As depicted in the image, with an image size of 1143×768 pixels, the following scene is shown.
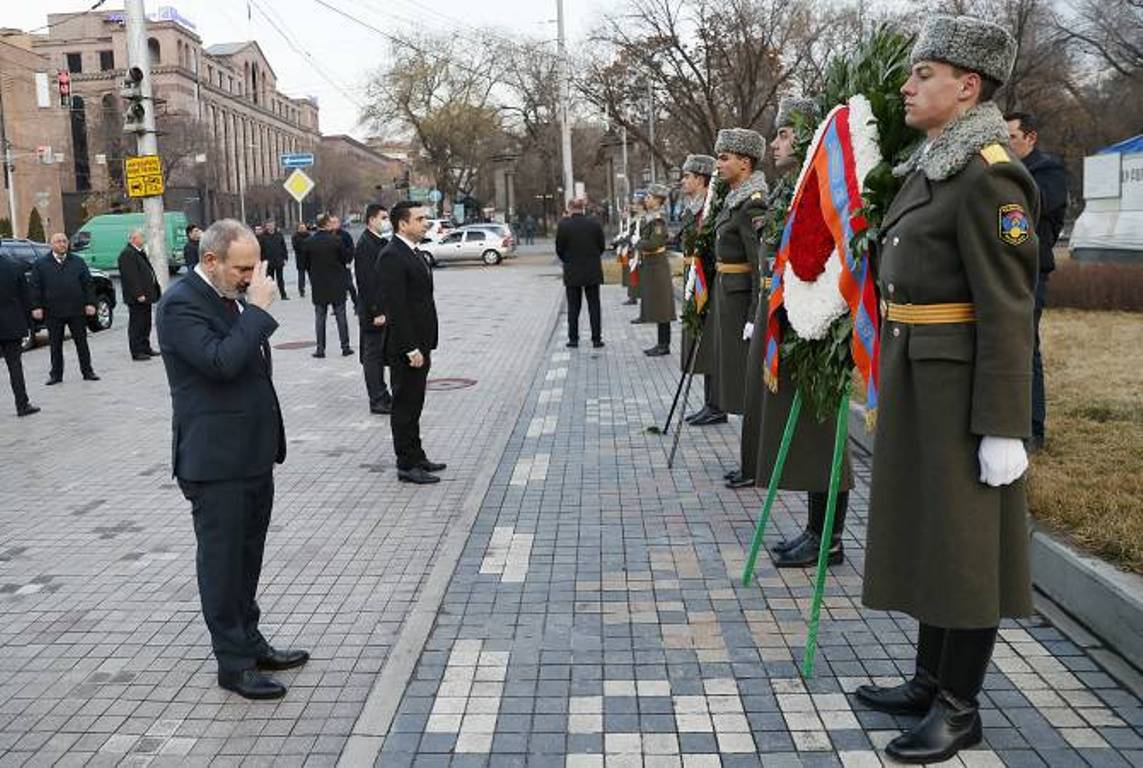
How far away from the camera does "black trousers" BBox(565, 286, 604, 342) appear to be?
14672 mm

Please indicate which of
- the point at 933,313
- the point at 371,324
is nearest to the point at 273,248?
the point at 371,324

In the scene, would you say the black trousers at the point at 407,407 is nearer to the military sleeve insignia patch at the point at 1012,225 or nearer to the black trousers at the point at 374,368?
the black trousers at the point at 374,368

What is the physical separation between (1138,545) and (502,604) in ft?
9.53

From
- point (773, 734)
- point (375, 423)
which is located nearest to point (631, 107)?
point (375, 423)

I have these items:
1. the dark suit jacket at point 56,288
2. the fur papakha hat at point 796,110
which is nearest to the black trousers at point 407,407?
the fur papakha hat at point 796,110

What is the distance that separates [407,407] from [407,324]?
2.00 feet

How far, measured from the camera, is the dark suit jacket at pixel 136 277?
15.1m

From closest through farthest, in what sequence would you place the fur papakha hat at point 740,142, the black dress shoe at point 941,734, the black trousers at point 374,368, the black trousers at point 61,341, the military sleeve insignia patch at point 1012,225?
the military sleeve insignia patch at point 1012,225 → the black dress shoe at point 941,734 → the fur papakha hat at point 740,142 → the black trousers at point 374,368 → the black trousers at point 61,341

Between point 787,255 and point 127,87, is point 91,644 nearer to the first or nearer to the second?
point 787,255

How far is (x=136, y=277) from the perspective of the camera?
49.6 ft

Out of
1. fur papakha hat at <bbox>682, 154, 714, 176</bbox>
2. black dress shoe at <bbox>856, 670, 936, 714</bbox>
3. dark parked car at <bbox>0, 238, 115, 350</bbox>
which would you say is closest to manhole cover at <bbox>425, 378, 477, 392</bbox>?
fur papakha hat at <bbox>682, 154, 714, 176</bbox>

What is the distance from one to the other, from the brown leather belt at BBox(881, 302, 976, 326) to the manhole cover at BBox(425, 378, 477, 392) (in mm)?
8698

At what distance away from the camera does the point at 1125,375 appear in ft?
32.4

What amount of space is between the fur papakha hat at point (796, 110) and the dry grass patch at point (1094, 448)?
7.68 feet
